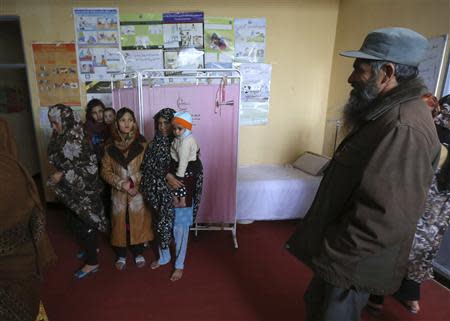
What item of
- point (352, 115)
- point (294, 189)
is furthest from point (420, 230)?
point (294, 189)

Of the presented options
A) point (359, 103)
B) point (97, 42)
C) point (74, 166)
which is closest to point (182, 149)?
point (74, 166)

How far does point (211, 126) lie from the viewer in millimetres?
2326

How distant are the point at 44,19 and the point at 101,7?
613 mm

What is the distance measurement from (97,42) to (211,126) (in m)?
1.67

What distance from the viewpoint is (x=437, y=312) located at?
174 cm

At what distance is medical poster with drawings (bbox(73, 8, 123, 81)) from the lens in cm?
283

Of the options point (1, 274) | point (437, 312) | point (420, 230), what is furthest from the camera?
point (437, 312)

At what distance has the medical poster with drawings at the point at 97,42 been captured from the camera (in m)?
2.83

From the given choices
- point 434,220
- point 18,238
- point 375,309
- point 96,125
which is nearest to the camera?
point 18,238

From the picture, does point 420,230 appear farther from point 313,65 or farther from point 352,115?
point 313,65

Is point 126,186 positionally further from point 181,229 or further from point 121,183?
point 181,229

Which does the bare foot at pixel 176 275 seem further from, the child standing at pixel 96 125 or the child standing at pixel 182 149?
the child standing at pixel 96 125

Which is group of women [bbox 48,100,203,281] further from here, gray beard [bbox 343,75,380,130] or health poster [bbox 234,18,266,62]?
health poster [bbox 234,18,266,62]

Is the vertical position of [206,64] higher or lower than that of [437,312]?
higher
